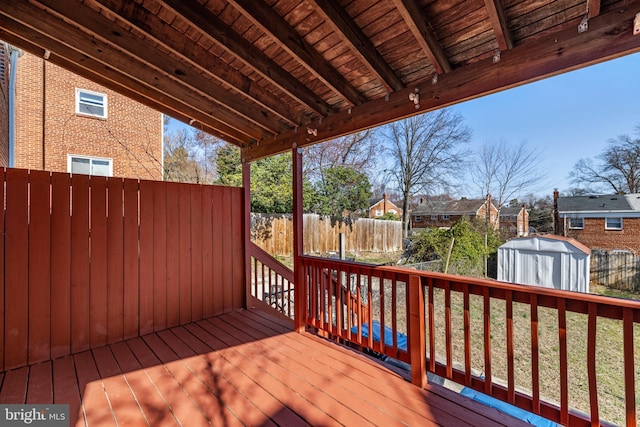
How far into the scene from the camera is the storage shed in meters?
9.02

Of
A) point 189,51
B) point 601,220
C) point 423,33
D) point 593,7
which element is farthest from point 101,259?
point 601,220

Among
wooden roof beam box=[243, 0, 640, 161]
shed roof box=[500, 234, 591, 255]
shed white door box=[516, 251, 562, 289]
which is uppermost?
wooden roof beam box=[243, 0, 640, 161]

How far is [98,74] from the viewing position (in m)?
2.74

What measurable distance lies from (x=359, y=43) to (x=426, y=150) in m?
13.1

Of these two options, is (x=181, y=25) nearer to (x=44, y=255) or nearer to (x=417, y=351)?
(x=44, y=255)

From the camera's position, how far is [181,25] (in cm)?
218

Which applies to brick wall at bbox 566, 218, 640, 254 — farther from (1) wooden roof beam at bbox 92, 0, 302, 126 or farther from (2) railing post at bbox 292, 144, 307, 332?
(1) wooden roof beam at bbox 92, 0, 302, 126

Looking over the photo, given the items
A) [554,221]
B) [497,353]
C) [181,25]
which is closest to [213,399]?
[181,25]

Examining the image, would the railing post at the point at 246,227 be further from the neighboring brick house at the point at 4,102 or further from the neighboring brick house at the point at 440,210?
the neighboring brick house at the point at 440,210

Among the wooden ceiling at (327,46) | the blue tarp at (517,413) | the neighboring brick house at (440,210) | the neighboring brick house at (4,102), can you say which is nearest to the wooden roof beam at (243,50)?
the wooden ceiling at (327,46)

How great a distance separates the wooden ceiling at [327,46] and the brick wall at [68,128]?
6.96 meters

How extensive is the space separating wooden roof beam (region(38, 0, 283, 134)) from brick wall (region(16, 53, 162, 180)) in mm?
7579

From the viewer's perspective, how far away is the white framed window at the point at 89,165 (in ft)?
26.8

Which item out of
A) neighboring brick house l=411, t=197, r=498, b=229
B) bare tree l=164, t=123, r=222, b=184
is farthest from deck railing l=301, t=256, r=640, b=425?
neighboring brick house l=411, t=197, r=498, b=229
